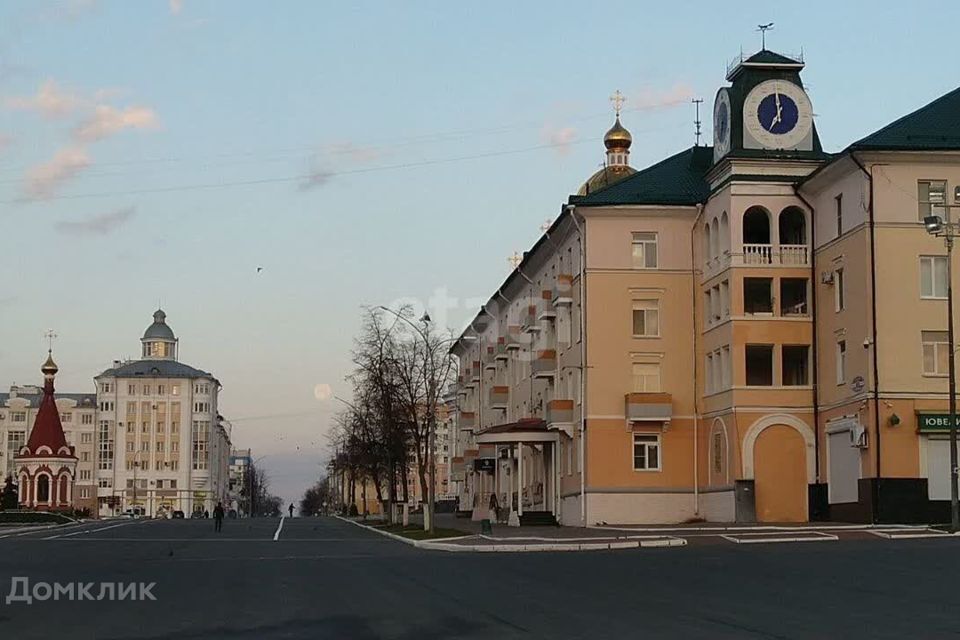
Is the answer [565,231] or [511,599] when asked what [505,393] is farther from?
[511,599]

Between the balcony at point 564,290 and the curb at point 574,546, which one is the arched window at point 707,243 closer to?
the balcony at point 564,290

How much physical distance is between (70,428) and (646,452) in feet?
469

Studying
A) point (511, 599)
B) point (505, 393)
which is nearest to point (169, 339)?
point (505, 393)

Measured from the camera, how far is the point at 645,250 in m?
54.7

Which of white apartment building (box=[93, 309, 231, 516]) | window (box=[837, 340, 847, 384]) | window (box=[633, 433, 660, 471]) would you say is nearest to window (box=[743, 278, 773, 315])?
window (box=[837, 340, 847, 384])

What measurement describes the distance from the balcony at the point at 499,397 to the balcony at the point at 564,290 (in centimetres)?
1810

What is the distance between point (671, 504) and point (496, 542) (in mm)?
13867

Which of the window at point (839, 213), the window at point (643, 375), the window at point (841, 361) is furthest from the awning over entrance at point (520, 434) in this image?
the window at point (839, 213)

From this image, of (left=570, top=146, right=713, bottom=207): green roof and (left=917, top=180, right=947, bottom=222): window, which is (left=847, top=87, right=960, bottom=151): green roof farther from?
(left=570, top=146, right=713, bottom=207): green roof

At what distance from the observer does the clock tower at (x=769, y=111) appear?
50750 millimetres

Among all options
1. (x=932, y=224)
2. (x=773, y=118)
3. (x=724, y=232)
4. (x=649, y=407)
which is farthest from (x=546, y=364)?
(x=932, y=224)

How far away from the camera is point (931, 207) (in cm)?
4531

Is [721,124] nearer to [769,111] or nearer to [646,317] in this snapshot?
[769,111]

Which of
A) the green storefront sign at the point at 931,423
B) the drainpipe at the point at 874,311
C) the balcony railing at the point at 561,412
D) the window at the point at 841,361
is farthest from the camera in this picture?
the balcony railing at the point at 561,412
